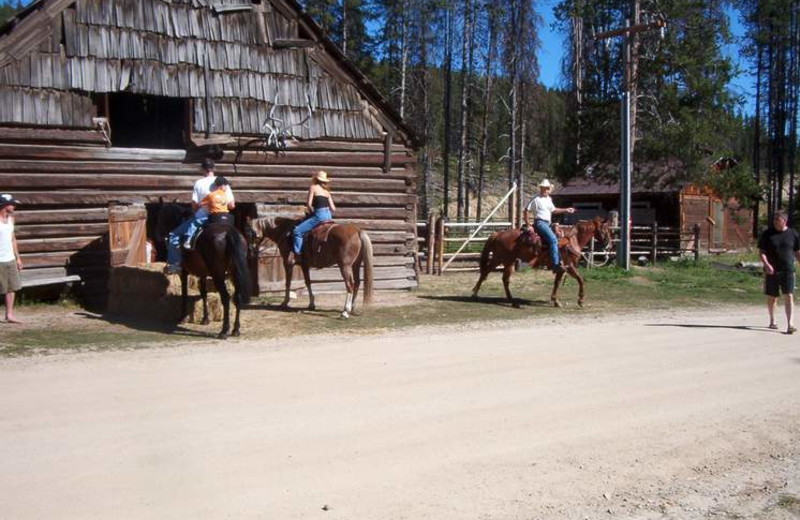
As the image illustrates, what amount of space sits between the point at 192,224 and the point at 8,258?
2.95 metres

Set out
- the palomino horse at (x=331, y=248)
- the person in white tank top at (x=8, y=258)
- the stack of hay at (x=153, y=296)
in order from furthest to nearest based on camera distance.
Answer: the palomino horse at (x=331, y=248) < the stack of hay at (x=153, y=296) < the person in white tank top at (x=8, y=258)

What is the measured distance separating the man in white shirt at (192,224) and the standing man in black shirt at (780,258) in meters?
8.57

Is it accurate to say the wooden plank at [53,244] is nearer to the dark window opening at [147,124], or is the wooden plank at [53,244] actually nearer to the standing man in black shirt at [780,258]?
the dark window opening at [147,124]

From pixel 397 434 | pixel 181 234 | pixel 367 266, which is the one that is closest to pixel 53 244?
pixel 181 234

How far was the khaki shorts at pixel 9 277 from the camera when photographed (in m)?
11.7

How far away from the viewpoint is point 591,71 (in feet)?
101

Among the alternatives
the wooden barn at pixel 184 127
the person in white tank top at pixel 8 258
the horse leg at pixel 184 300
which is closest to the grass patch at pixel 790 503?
the horse leg at pixel 184 300

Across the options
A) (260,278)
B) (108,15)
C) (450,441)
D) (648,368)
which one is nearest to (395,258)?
(260,278)

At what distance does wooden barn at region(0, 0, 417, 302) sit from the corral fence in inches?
172

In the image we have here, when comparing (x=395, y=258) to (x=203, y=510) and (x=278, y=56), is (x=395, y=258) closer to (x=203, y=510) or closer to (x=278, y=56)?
(x=278, y=56)

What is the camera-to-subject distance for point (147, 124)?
68.0 ft

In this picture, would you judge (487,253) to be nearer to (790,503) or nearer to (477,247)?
(790,503)

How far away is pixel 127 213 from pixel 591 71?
72.5 feet

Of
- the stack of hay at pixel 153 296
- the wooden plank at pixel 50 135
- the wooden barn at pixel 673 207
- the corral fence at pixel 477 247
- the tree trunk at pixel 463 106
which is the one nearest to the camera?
the stack of hay at pixel 153 296
